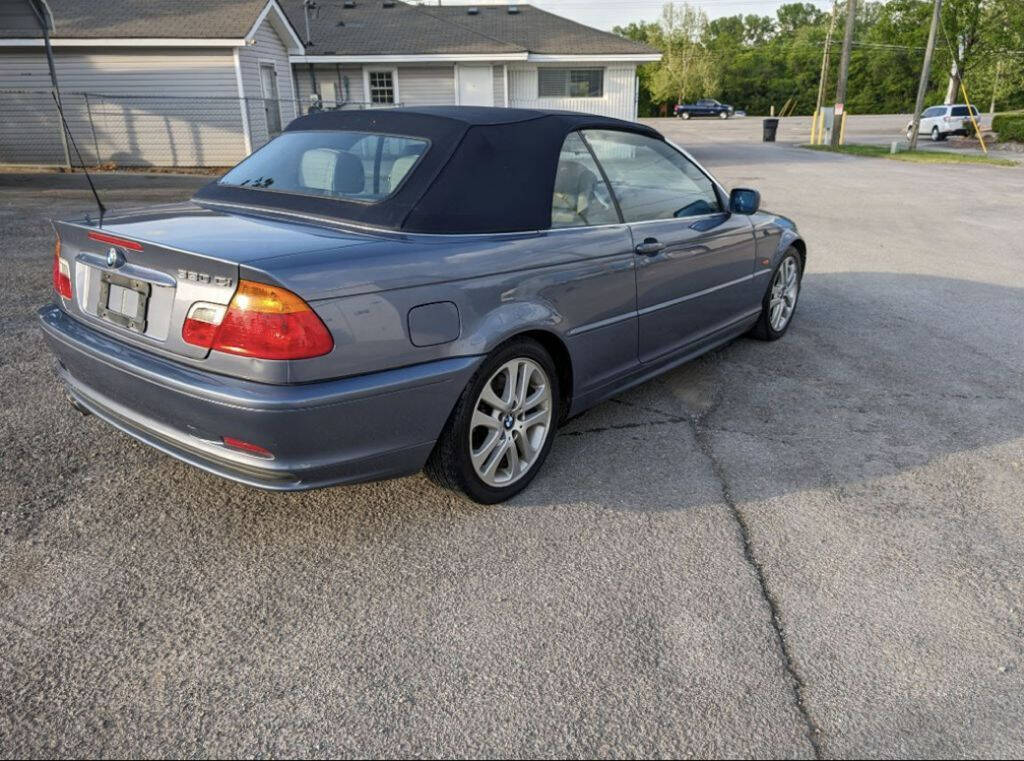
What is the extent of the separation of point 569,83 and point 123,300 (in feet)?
85.8

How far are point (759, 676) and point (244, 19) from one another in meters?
21.4

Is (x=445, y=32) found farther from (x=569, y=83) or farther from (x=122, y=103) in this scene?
(x=122, y=103)

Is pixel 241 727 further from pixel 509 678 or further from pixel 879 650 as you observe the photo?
pixel 879 650

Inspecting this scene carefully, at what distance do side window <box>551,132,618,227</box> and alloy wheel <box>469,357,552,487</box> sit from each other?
715 mm

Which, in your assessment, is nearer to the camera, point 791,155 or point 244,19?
point 244,19

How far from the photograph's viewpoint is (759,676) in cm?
239

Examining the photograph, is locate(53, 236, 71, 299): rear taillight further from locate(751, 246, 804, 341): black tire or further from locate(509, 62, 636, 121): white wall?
locate(509, 62, 636, 121): white wall

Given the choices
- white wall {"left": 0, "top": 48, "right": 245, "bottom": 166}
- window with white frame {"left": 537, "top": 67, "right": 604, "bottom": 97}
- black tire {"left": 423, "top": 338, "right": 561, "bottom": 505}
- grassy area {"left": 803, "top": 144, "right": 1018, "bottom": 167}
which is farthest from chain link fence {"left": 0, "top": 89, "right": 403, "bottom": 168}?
black tire {"left": 423, "top": 338, "right": 561, "bottom": 505}

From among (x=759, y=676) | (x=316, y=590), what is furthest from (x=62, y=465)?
(x=759, y=676)

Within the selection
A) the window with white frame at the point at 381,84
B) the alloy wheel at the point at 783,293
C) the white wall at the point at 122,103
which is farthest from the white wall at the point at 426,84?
the alloy wheel at the point at 783,293

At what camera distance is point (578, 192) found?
3.73m

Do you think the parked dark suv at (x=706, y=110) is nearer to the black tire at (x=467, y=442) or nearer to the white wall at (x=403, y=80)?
the white wall at (x=403, y=80)

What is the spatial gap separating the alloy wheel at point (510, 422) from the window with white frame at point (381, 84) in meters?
25.1

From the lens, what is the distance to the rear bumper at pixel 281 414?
262 centimetres
